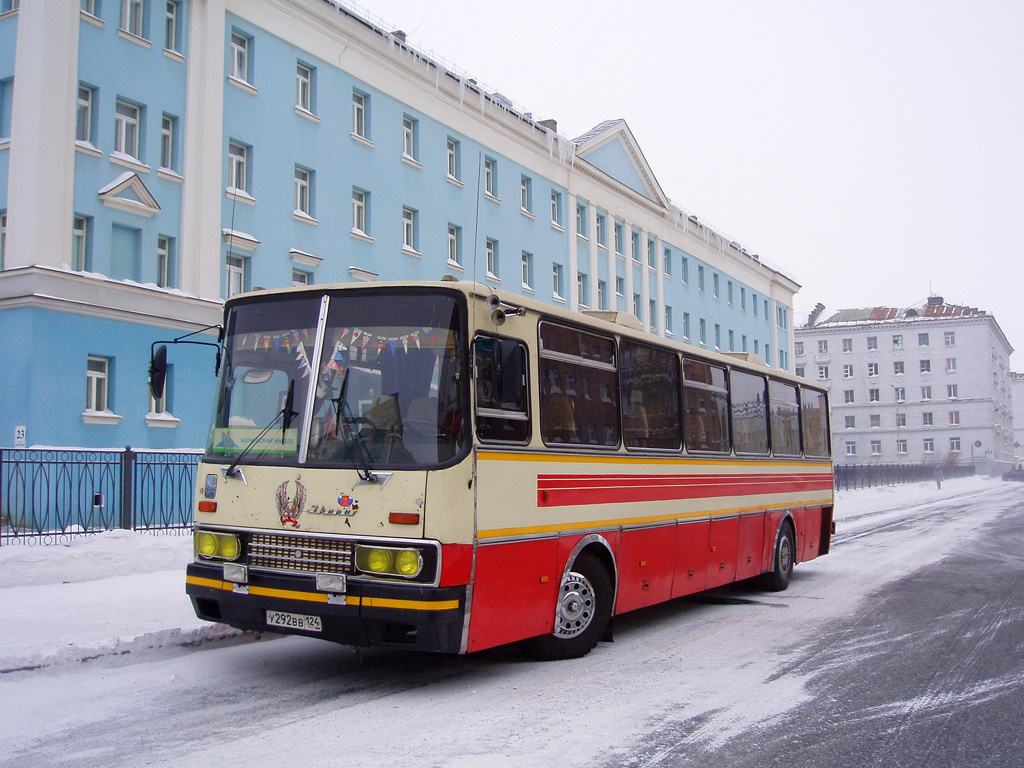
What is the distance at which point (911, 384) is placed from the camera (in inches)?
3809

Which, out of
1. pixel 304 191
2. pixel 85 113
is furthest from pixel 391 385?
pixel 304 191

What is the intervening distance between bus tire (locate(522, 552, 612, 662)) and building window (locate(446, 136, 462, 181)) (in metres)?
25.8

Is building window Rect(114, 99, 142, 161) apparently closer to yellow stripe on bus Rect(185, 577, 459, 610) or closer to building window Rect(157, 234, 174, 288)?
building window Rect(157, 234, 174, 288)

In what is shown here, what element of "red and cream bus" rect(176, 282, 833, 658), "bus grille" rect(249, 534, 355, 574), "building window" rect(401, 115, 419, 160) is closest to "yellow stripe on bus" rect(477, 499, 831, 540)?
"red and cream bus" rect(176, 282, 833, 658)

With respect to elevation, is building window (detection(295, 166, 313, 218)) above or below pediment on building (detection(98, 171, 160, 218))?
above

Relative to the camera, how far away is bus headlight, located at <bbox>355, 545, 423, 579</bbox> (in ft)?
21.4

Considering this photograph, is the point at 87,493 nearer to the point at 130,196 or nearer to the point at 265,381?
the point at 265,381

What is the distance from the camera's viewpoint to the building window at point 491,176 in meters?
34.7

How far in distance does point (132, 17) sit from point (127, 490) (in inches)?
520

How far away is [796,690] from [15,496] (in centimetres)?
1031

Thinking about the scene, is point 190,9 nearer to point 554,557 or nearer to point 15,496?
point 15,496

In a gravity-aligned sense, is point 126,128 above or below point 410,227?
above

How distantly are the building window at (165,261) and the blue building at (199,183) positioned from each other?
43 mm

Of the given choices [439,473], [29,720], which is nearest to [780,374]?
[439,473]
